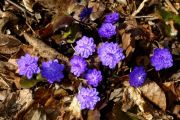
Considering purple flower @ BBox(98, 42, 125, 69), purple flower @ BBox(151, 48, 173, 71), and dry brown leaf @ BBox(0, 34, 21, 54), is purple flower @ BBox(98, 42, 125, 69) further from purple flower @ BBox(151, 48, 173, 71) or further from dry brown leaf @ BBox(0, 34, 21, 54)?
dry brown leaf @ BBox(0, 34, 21, 54)

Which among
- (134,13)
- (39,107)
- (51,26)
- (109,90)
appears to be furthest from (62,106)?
(134,13)

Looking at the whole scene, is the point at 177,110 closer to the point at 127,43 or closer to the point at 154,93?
the point at 154,93

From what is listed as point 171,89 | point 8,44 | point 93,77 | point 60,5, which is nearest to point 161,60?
point 171,89

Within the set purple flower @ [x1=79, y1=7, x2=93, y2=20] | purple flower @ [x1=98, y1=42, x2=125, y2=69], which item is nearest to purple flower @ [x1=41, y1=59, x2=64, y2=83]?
purple flower @ [x1=98, y1=42, x2=125, y2=69]

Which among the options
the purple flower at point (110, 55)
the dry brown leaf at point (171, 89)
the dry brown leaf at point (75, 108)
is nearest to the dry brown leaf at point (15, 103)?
the dry brown leaf at point (75, 108)

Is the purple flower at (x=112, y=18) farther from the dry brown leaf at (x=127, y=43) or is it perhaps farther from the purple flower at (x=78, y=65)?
the purple flower at (x=78, y=65)
